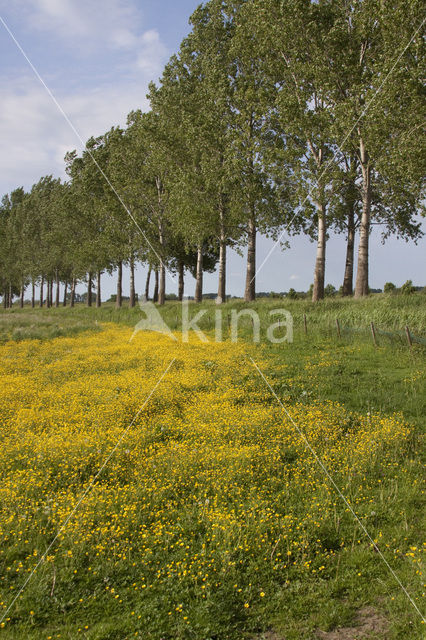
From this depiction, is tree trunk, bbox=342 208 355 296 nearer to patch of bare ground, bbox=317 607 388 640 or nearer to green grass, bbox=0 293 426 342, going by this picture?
green grass, bbox=0 293 426 342

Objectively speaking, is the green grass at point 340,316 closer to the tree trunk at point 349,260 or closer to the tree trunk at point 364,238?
the tree trunk at point 364,238

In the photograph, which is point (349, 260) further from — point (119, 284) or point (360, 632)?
point (360, 632)

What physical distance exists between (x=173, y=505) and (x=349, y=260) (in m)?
33.2

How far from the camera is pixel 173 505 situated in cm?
808

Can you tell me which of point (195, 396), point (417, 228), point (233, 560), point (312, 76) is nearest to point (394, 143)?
point (312, 76)

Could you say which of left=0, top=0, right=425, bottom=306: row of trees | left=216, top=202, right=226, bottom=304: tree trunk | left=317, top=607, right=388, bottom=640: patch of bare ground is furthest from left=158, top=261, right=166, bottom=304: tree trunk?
left=317, top=607, right=388, bottom=640: patch of bare ground

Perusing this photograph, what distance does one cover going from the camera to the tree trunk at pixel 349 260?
36906mm

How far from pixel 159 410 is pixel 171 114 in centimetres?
3463

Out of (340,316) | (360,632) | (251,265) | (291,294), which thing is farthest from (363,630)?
(291,294)

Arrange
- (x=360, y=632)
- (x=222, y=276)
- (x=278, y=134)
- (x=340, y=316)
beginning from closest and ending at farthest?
1. (x=360, y=632)
2. (x=340, y=316)
3. (x=278, y=134)
4. (x=222, y=276)

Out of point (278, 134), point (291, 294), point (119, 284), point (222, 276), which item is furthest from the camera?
point (119, 284)

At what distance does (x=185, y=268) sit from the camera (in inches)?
2386

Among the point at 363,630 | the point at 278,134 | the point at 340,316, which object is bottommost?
the point at 363,630

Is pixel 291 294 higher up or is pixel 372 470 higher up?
pixel 291 294
